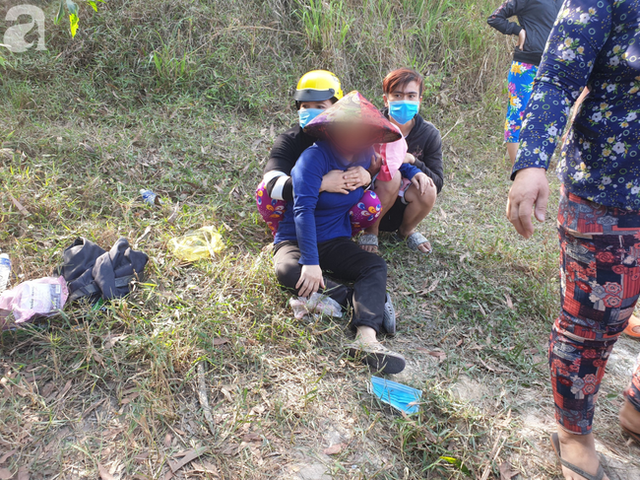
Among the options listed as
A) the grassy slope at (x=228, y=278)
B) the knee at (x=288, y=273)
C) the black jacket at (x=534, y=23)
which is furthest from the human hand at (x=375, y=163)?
the black jacket at (x=534, y=23)

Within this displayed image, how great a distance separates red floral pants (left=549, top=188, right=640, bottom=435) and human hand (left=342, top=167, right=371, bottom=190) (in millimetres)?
1259

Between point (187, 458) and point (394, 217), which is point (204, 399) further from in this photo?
point (394, 217)

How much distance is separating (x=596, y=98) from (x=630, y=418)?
58.8 inches

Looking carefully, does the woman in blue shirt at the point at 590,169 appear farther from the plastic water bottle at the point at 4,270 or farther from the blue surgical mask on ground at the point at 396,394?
the plastic water bottle at the point at 4,270

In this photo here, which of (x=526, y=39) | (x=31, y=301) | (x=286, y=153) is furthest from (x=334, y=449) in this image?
(x=526, y=39)

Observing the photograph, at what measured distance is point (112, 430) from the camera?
1.91 metres

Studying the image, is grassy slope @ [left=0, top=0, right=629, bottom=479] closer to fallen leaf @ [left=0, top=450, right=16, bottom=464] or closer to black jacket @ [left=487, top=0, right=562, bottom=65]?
fallen leaf @ [left=0, top=450, right=16, bottom=464]

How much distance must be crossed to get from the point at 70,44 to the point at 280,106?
88.5 inches

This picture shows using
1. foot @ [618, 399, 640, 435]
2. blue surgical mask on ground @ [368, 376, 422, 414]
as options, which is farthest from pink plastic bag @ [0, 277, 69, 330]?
foot @ [618, 399, 640, 435]

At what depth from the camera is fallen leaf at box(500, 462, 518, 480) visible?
1851 millimetres

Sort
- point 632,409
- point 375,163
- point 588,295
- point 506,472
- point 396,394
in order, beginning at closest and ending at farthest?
point 588,295 < point 506,472 < point 632,409 < point 396,394 < point 375,163

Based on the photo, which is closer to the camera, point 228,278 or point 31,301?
point 31,301

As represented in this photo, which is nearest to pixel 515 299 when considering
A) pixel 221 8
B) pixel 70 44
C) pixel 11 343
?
pixel 11 343
